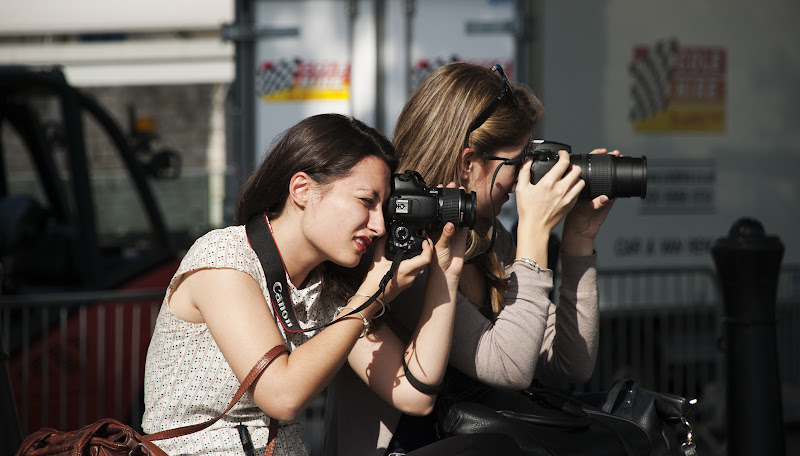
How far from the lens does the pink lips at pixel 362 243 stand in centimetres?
210

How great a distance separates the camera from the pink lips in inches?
82.7

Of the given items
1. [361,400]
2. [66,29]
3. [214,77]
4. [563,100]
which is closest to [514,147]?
[361,400]

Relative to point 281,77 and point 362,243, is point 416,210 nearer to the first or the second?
point 362,243

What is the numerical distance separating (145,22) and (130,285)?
23.8 feet

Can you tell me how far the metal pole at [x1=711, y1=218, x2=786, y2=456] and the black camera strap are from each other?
154 centimetres

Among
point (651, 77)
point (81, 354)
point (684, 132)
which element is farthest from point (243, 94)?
point (684, 132)

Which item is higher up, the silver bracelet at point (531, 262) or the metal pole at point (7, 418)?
the silver bracelet at point (531, 262)

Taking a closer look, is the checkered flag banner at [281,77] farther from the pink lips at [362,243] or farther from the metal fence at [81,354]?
the pink lips at [362,243]

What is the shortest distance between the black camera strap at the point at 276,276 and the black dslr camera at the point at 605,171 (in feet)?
1.80

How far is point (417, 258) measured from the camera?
84.0 inches

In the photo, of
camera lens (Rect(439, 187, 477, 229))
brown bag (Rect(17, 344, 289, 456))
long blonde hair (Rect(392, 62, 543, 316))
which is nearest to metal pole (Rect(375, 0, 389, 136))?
long blonde hair (Rect(392, 62, 543, 316))

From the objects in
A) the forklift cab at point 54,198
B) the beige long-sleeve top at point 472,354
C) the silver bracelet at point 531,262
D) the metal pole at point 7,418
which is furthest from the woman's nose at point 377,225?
the forklift cab at point 54,198

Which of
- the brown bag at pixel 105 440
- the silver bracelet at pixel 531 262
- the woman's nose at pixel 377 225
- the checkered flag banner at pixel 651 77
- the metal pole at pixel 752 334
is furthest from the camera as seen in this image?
the checkered flag banner at pixel 651 77

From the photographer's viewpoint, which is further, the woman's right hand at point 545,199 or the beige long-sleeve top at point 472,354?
the woman's right hand at point 545,199
